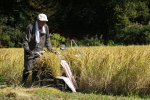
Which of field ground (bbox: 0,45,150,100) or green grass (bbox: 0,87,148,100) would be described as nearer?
green grass (bbox: 0,87,148,100)

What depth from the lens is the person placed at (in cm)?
705

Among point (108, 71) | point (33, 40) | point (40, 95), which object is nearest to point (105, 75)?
point (108, 71)

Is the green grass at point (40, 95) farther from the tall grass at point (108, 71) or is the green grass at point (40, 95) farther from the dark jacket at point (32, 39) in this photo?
the dark jacket at point (32, 39)

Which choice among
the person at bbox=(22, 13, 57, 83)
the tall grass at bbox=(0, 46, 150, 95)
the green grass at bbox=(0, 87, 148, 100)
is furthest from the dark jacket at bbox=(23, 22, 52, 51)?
the green grass at bbox=(0, 87, 148, 100)

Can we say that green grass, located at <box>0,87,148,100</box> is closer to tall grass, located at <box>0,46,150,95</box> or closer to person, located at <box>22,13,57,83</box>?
tall grass, located at <box>0,46,150,95</box>

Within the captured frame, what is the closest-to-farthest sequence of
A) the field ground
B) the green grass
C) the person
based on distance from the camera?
the green grass < the field ground < the person

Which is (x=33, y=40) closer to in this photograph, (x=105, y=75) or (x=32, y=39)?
(x=32, y=39)

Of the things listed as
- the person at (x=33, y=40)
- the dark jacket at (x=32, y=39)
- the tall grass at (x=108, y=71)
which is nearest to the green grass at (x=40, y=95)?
the tall grass at (x=108, y=71)

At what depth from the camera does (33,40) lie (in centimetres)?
723

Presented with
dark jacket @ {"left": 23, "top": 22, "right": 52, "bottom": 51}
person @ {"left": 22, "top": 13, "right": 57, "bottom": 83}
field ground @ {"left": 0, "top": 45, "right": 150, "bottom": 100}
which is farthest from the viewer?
dark jacket @ {"left": 23, "top": 22, "right": 52, "bottom": 51}

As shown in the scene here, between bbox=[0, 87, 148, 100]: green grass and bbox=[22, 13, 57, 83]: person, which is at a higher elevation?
bbox=[22, 13, 57, 83]: person

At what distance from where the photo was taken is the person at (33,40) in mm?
7052

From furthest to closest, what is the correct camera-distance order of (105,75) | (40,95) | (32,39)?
(32,39), (105,75), (40,95)

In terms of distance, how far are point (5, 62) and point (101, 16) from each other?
2448 centimetres
